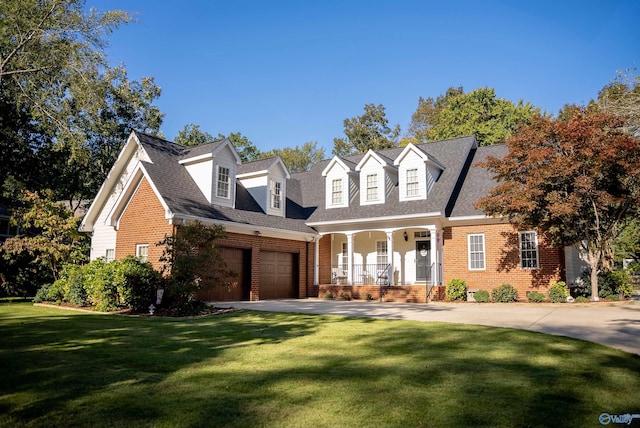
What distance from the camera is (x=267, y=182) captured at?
21328mm

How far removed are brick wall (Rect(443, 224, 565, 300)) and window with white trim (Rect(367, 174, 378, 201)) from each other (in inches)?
151

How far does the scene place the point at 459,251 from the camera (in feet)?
67.2

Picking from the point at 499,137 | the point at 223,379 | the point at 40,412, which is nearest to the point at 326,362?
the point at 223,379

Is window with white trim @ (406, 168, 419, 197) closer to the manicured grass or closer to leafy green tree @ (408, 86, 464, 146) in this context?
the manicured grass

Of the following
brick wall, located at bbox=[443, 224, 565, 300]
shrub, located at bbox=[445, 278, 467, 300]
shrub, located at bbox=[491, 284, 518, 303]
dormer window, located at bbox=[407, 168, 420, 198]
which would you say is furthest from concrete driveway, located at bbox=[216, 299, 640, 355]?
dormer window, located at bbox=[407, 168, 420, 198]

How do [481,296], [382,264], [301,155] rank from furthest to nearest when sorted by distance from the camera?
[301,155], [382,264], [481,296]

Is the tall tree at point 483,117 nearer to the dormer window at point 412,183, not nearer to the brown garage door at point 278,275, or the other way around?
the dormer window at point 412,183

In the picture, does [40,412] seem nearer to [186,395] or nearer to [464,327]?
[186,395]

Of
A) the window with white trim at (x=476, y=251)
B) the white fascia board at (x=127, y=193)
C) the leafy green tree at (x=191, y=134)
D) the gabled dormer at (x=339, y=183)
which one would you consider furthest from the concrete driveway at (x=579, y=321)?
the leafy green tree at (x=191, y=134)

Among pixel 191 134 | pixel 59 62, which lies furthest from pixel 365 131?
pixel 59 62

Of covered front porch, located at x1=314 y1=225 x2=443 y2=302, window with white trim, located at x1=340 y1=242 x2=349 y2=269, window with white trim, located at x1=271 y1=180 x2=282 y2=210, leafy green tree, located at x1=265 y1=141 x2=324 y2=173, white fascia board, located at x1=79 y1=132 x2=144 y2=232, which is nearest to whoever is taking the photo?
covered front porch, located at x1=314 y1=225 x2=443 y2=302

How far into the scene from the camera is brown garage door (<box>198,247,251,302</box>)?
1828cm

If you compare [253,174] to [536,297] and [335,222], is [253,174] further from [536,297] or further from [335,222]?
[536,297]

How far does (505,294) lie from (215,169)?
1312 centimetres
